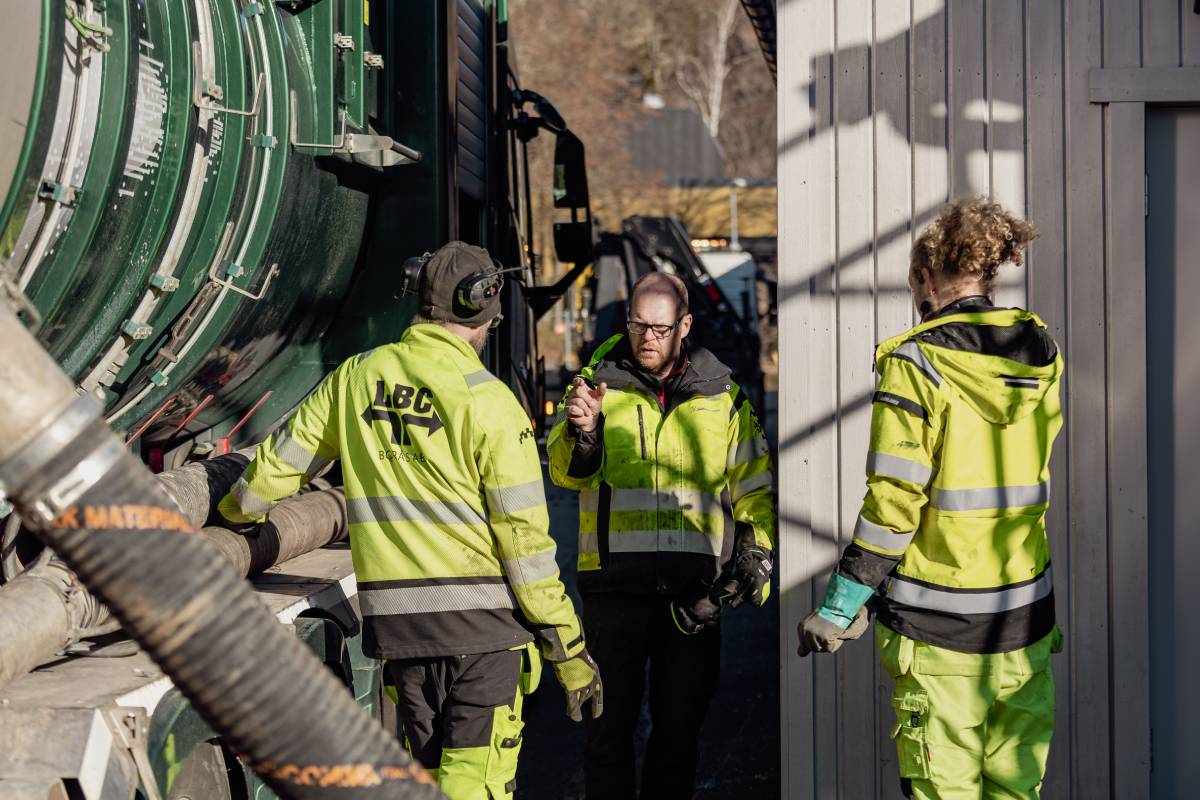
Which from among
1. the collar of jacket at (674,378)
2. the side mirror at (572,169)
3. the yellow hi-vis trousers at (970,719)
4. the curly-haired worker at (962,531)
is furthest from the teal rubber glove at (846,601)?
the side mirror at (572,169)

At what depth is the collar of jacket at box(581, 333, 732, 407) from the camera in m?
4.01

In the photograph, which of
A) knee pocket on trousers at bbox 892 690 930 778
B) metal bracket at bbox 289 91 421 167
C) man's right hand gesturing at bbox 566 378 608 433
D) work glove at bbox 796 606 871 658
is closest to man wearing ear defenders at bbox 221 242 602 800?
man's right hand gesturing at bbox 566 378 608 433

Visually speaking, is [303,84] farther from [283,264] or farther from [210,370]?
[210,370]

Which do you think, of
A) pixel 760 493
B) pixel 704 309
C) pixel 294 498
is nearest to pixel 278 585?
pixel 294 498

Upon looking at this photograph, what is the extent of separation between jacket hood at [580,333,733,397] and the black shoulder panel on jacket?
94 centimetres

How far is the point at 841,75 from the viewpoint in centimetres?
433

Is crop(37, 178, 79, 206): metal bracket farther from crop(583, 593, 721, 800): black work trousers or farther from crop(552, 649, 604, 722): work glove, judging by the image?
crop(583, 593, 721, 800): black work trousers

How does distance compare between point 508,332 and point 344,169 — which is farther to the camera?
point 508,332

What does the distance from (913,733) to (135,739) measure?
1796 millimetres

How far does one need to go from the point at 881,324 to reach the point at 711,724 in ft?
8.85

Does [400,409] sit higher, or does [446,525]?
[400,409]

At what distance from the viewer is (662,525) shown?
158 inches

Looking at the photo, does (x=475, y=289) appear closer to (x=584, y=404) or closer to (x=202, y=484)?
(x=584, y=404)

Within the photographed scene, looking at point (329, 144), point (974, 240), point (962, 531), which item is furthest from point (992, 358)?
point (329, 144)
